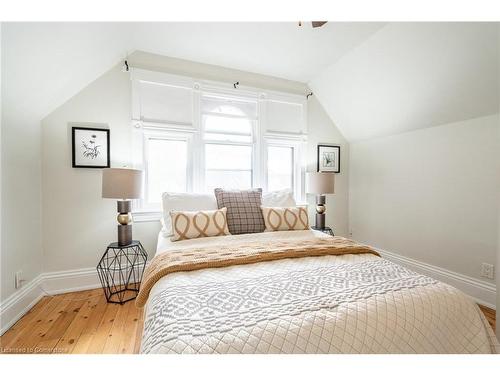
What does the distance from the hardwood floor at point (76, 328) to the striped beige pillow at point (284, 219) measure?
53.8 inches

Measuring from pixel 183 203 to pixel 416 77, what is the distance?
2.65 meters

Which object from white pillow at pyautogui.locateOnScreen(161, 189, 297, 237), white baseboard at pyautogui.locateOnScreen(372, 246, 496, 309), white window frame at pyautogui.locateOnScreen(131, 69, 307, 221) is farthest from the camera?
white window frame at pyautogui.locateOnScreen(131, 69, 307, 221)

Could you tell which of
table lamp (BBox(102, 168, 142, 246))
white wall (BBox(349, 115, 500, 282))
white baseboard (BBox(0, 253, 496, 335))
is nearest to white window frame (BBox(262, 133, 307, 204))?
white wall (BBox(349, 115, 500, 282))

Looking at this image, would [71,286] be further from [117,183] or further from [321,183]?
[321,183]

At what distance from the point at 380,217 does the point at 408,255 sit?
56cm

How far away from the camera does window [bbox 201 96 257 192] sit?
285 cm

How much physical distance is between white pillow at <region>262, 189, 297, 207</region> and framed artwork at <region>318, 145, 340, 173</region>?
100cm

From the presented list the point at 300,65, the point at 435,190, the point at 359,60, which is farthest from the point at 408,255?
the point at 300,65

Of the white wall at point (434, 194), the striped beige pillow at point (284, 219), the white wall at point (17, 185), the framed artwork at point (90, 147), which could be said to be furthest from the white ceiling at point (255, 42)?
the striped beige pillow at point (284, 219)

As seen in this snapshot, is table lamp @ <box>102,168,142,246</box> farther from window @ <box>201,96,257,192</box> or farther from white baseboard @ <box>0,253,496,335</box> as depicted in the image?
window @ <box>201,96,257,192</box>

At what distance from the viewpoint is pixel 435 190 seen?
249 cm

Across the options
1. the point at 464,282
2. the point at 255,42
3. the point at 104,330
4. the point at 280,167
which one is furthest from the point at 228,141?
the point at 464,282

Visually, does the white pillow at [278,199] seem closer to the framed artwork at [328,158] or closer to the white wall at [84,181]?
the framed artwork at [328,158]
